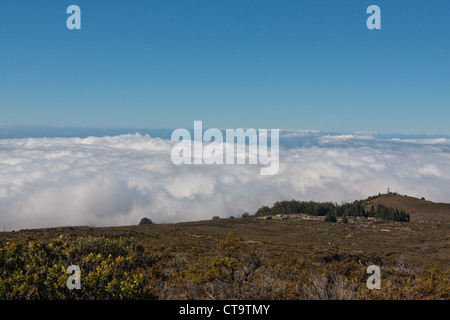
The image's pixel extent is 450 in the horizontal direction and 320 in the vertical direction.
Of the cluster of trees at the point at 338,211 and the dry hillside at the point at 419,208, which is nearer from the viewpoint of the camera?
the dry hillside at the point at 419,208

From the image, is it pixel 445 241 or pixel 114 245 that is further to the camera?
pixel 445 241

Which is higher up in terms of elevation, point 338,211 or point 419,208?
point 419,208

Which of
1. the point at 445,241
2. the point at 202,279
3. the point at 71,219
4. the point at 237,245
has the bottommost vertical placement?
the point at 71,219

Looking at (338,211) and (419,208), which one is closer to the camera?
(419,208)

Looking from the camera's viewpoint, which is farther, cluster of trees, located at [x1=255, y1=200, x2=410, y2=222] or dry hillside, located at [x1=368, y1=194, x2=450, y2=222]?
cluster of trees, located at [x1=255, y1=200, x2=410, y2=222]
